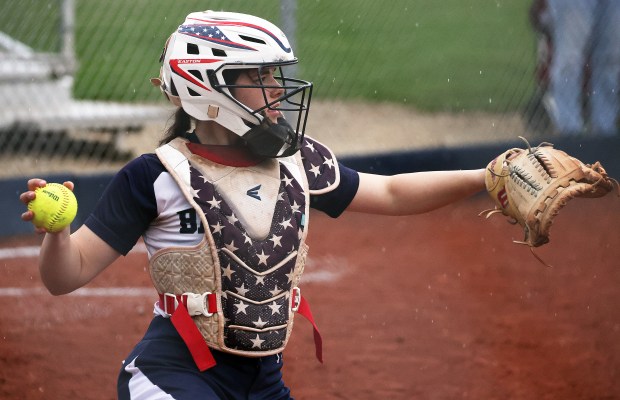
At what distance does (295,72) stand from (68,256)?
5415mm

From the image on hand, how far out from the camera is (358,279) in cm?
695

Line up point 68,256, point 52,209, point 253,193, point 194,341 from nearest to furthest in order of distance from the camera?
point 52,209, point 68,256, point 194,341, point 253,193

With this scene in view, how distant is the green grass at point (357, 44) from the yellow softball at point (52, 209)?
592 centimetres

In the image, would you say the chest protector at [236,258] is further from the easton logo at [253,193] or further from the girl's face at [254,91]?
the girl's face at [254,91]

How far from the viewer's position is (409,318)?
621cm

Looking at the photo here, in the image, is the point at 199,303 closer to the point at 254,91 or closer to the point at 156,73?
the point at 254,91

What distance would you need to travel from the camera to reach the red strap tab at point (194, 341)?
310 cm

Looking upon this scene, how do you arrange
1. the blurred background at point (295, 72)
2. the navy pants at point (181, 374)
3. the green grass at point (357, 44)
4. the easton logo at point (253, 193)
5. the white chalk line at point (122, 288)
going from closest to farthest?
the navy pants at point (181, 374) < the easton logo at point (253, 193) < the white chalk line at point (122, 288) < the blurred background at point (295, 72) < the green grass at point (357, 44)

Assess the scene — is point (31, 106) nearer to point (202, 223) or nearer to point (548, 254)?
point (548, 254)

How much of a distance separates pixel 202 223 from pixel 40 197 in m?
0.47

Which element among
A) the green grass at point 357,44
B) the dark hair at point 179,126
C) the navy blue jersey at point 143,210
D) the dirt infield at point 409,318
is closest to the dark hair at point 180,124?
the dark hair at point 179,126

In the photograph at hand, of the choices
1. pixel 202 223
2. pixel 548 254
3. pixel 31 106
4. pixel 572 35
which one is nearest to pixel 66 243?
pixel 202 223

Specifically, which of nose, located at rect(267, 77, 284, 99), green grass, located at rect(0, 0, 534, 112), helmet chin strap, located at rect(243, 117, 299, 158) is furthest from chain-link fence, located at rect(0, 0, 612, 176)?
helmet chin strap, located at rect(243, 117, 299, 158)

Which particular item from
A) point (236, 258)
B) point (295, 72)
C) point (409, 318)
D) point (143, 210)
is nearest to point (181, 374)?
point (236, 258)
